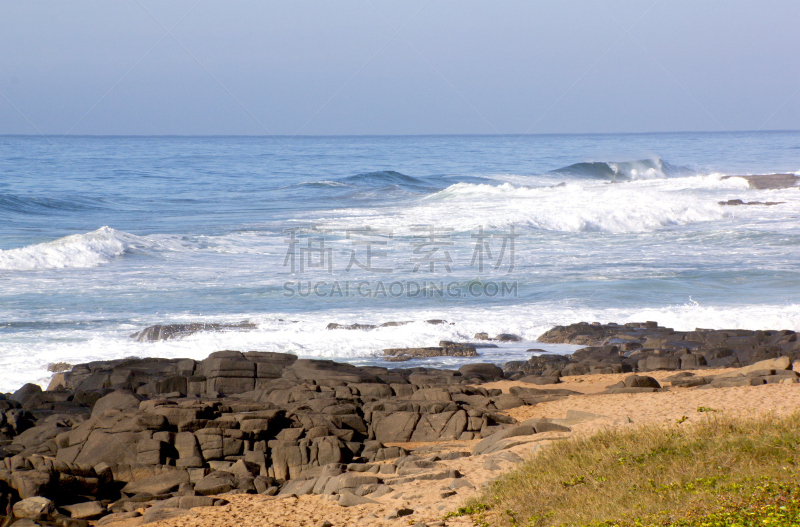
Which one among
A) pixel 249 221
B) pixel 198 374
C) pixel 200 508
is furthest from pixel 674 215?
pixel 200 508

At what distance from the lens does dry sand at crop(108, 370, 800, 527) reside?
21.5ft

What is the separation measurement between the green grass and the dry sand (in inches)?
19.5

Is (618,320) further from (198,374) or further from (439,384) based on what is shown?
(198,374)

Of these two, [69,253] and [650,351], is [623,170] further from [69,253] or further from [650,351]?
[650,351]

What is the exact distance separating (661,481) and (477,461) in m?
2.42

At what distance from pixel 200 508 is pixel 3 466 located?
235 centimetres

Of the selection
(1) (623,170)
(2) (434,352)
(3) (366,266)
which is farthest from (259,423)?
(1) (623,170)

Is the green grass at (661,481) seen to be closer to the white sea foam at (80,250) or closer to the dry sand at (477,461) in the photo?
the dry sand at (477,461)

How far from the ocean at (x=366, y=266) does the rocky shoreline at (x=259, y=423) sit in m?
1.96

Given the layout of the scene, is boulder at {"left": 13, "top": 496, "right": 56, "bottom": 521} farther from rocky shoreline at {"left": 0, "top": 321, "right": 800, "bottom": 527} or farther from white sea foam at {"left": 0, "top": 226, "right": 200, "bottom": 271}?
white sea foam at {"left": 0, "top": 226, "right": 200, "bottom": 271}

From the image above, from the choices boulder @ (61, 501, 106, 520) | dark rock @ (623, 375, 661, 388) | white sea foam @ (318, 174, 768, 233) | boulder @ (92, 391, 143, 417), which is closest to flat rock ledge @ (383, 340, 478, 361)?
dark rock @ (623, 375, 661, 388)

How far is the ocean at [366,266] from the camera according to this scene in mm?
15062

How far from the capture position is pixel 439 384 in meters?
11.1

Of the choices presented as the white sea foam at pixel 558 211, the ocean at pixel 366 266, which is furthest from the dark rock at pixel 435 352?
the white sea foam at pixel 558 211
